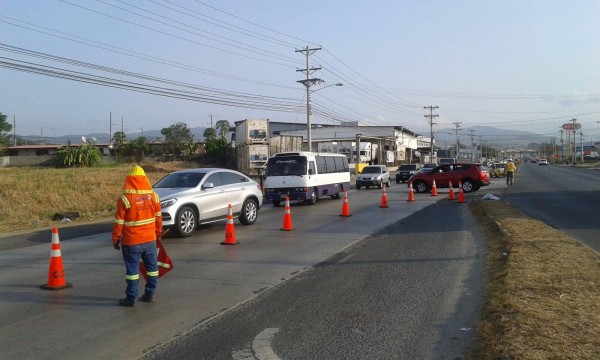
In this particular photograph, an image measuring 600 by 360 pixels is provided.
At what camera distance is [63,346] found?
18.7 feet

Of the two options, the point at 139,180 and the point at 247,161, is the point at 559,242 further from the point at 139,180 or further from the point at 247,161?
the point at 247,161

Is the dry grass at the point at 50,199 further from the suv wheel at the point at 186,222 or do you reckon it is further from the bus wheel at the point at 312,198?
the bus wheel at the point at 312,198

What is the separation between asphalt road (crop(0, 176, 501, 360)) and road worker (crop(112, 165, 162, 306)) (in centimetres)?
39

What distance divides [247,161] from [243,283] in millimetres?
33582

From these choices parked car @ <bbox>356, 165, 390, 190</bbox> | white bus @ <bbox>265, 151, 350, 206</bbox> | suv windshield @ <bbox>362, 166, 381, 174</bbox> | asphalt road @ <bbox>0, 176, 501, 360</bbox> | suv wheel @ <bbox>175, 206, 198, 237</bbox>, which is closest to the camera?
asphalt road @ <bbox>0, 176, 501, 360</bbox>

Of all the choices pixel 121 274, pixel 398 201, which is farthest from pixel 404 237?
pixel 398 201

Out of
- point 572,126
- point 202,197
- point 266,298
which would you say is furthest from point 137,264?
point 572,126

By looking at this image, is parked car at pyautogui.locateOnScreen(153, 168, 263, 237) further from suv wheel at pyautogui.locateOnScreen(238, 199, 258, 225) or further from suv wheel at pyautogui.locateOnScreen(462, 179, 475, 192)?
suv wheel at pyautogui.locateOnScreen(462, 179, 475, 192)

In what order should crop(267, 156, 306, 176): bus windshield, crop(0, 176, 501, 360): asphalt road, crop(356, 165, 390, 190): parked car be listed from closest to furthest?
1. crop(0, 176, 501, 360): asphalt road
2. crop(267, 156, 306, 176): bus windshield
3. crop(356, 165, 390, 190): parked car

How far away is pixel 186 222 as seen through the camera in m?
13.5

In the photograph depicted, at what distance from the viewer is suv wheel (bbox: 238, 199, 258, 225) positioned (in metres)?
15.9

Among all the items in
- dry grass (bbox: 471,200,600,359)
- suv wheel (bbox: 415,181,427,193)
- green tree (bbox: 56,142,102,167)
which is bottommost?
dry grass (bbox: 471,200,600,359)

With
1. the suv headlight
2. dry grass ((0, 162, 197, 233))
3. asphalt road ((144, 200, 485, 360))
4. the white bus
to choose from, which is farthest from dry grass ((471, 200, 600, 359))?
dry grass ((0, 162, 197, 233))

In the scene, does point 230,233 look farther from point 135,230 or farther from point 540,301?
point 540,301
